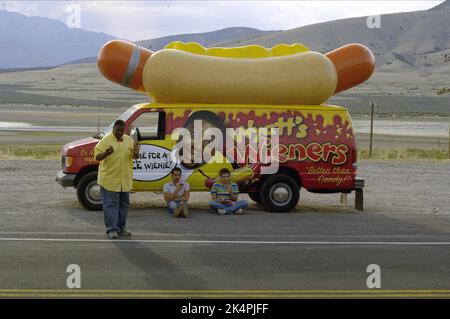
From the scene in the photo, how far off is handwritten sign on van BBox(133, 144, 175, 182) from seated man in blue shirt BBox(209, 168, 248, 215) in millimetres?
884

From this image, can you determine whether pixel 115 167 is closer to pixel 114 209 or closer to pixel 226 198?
pixel 114 209

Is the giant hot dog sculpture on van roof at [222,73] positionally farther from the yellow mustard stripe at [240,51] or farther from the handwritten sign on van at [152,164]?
the handwritten sign on van at [152,164]

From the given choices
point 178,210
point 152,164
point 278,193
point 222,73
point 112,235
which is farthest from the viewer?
point 222,73

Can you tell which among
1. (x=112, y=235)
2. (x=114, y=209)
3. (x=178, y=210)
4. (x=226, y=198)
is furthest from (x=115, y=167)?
(x=226, y=198)

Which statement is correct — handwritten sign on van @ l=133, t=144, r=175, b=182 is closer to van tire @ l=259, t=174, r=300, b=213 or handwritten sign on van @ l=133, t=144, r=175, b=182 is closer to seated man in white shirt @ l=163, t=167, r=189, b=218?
seated man in white shirt @ l=163, t=167, r=189, b=218

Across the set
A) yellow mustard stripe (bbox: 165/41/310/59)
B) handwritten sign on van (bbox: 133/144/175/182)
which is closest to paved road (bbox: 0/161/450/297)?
handwritten sign on van (bbox: 133/144/175/182)

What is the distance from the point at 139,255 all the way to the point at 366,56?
7.27 m

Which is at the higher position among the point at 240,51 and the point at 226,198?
the point at 240,51

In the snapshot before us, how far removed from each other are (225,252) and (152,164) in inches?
157

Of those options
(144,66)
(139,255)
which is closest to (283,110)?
(144,66)

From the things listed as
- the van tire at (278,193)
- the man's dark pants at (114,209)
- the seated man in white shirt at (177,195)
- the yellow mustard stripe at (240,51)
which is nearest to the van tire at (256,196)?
the van tire at (278,193)

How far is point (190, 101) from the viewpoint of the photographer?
47.1 ft

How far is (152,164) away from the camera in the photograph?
13812mm
